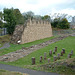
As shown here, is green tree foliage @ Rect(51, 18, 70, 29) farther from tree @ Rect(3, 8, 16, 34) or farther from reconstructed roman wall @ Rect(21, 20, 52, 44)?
tree @ Rect(3, 8, 16, 34)

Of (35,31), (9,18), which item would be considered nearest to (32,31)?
(35,31)

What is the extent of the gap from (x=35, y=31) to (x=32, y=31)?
167cm

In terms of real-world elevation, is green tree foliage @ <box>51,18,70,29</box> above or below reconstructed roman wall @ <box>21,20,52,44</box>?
above

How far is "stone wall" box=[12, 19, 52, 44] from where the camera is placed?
86.1 ft

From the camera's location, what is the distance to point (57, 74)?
7633 mm

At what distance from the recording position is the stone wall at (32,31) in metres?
26.2

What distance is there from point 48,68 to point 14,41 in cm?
1861

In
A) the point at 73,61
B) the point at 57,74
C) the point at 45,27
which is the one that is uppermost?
the point at 45,27

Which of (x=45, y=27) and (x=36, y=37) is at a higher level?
(x=45, y=27)

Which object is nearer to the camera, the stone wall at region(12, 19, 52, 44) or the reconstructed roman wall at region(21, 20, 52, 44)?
the stone wall at region(12, 19, 52, 44)

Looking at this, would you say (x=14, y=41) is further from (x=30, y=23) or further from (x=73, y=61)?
(x=73, y=61)

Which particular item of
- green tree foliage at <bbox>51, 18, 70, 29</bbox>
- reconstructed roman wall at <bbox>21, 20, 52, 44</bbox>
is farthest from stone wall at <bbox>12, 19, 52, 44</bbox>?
green tree foliage at <bbox>51, 18, 70, 29</bbox>

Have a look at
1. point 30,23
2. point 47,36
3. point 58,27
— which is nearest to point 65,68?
point 30,23

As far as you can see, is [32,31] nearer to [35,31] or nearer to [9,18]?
A: [35,31]
